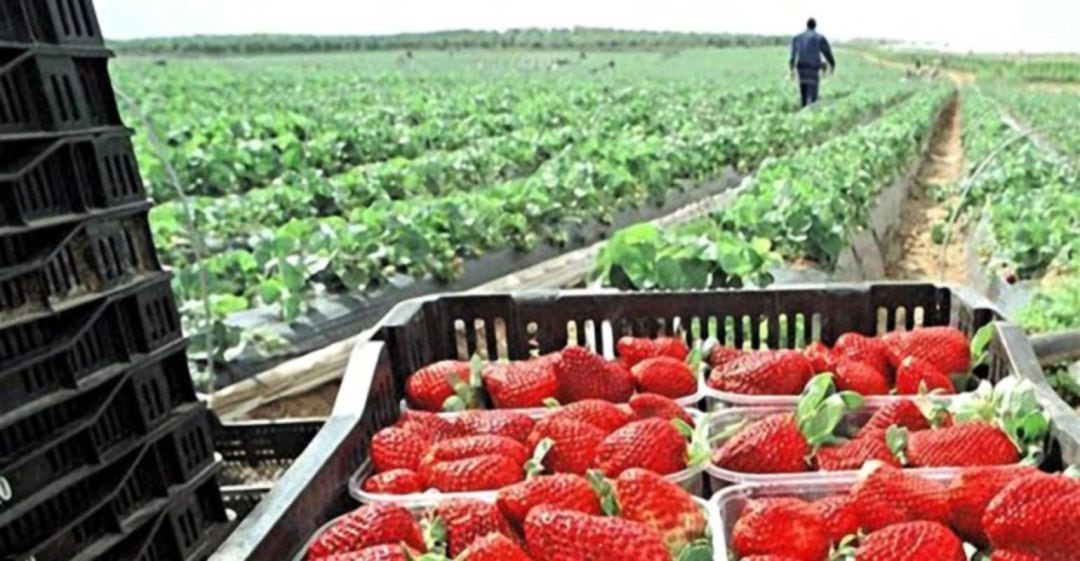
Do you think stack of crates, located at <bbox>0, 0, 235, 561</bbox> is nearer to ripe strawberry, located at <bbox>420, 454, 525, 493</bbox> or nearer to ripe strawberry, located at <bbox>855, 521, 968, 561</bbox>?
ripe strawberry, located at <bbox>420, 454, 525, 493</bbox>

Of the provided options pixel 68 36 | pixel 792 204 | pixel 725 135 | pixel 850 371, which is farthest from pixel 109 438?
pixel 725 135

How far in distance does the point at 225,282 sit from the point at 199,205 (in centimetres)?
256

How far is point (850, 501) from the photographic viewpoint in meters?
1.68

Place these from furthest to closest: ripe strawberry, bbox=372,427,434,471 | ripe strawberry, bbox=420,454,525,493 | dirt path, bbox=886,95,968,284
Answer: dirt path, bbox=886,95,968,284 < ripe strawberry, bbox=372,427,434,471 < ripe strawberry, bbox=420,454,525,493

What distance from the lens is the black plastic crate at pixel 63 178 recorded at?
164cm

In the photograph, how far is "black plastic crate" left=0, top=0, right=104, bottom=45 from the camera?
1646 mm

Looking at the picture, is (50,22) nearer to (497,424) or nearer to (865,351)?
(497,424)

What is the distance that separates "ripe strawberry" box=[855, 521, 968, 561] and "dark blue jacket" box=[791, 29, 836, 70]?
685 inches

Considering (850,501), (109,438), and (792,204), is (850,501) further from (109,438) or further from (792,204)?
(792,204)

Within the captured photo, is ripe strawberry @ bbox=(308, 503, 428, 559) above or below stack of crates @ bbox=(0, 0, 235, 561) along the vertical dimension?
below

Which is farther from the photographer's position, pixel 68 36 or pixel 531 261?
pixel 531 261

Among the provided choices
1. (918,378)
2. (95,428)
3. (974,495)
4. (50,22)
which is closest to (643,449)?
(974,495)

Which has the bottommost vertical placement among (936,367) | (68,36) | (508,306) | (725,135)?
(725,135)

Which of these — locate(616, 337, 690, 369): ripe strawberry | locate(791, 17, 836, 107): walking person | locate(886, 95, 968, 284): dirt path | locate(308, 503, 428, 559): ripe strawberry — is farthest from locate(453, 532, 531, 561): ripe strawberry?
locate(791, 17, 836, 107): walking person
